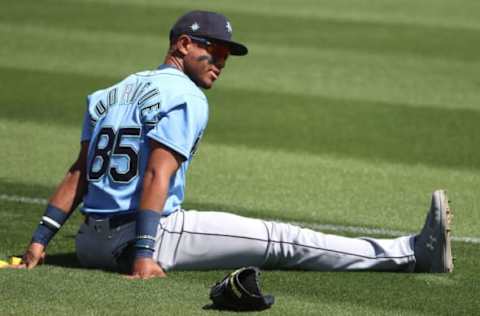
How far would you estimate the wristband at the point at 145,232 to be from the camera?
5707 mm

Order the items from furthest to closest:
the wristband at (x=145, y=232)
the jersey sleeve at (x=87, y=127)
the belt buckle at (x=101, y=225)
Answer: the jersey sleeve at (x=87, y=127) → the belt buckle at (x=101, y=225) → the wristband at (x=145, y=232)

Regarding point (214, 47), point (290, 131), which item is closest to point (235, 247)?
point (214, 47)

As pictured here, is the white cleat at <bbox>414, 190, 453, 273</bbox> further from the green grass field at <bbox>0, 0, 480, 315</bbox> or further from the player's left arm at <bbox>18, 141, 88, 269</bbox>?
the player's left arm at <bbox>18, 141, 88, 269</bbox>

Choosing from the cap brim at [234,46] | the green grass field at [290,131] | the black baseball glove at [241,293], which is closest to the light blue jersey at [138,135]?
the cap brim at [234,46]

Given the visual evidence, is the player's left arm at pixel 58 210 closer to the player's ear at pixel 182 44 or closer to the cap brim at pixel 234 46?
the player's ear at pixel 182 44

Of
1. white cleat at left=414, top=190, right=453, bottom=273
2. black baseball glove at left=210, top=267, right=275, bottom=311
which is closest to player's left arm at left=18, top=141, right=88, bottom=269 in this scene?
black baseball glove at left=210, top=267, right=275, bottom=311

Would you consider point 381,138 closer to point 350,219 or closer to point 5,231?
point 350,219

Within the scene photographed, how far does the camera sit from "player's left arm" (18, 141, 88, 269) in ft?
19.7

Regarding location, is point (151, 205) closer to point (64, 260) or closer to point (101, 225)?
point (101, 225)

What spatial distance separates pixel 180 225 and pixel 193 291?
480 millimetres

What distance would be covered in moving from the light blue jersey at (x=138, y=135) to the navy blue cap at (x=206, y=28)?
210 mm

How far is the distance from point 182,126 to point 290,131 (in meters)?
5.12

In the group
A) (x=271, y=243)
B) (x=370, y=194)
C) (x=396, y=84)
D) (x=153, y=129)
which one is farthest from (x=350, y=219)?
(x=396, y=84)

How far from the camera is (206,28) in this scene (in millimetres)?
6117
